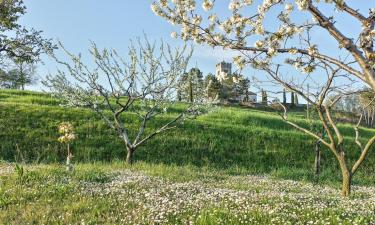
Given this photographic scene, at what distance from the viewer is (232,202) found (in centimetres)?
1056

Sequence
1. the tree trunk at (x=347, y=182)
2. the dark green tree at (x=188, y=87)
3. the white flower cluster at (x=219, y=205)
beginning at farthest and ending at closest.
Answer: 1. the dark green tree at (x=188, y=87)
2. the tree trunk at (x=347, y=182)
3. the white flower cluster at (x=219, y=205)

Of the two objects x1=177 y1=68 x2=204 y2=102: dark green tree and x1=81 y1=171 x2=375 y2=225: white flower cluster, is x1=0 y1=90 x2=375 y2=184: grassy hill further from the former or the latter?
x1=81 y1=171 x2=375 y2=225: white flower cluster

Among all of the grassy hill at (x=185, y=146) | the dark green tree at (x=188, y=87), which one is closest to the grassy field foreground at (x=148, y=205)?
the dark green tree at (x=188, y=87)

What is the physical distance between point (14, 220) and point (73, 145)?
19065 mm

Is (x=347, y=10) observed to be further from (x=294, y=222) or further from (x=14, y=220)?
(x=14, y=220)

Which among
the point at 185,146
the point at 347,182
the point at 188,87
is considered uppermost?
the point at 188,87

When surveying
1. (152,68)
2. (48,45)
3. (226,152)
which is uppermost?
(48,45)

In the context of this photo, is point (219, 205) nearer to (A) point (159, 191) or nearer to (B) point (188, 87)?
(A) point (159, 191)

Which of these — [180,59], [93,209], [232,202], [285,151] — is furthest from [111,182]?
[285,151]

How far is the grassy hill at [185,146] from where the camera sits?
26297mm

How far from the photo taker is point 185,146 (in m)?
29.6

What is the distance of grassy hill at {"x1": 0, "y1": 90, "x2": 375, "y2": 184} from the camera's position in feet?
86.3

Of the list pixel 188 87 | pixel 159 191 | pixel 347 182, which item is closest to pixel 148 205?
pixel 159 191

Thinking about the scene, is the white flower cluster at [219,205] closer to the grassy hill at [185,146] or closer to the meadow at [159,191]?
the meadow at [159,191]
